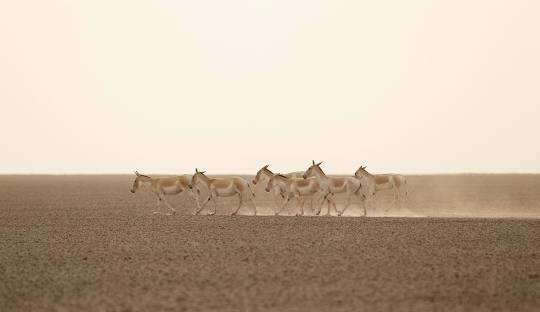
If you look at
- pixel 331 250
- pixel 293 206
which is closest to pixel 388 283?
pixel 331 250

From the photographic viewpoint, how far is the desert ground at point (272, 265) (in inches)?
502

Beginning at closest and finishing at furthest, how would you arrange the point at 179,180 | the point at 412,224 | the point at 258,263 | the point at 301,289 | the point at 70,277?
the point at 301,289, the point at 70,277, the point at 258,263, the point at 412,224, the point at 179,180

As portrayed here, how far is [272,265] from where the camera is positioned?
16.4m

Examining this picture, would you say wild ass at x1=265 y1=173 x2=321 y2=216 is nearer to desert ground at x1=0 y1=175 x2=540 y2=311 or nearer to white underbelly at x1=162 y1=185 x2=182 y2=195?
desert ground at x1=0 y1=175 x2=540 y2=311

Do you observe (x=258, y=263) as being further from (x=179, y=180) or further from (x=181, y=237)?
(x=179, y=180)

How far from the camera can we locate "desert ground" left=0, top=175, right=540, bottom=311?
12.7 metres

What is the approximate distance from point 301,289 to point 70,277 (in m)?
5.09

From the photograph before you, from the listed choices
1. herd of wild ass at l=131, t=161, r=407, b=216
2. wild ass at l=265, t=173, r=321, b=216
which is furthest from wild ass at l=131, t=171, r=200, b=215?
wild ass at l=265, t=173, r=321, b=216

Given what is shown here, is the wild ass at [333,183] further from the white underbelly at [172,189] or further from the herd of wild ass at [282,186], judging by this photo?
the white underbelly at [172,189]

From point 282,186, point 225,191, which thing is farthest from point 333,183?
point 225,191

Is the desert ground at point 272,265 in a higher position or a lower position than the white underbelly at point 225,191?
lower

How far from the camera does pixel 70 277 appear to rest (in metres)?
15.4

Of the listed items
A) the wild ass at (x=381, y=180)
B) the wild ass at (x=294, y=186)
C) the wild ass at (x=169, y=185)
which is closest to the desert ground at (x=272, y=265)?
the wild ass at (x=294, y=186)

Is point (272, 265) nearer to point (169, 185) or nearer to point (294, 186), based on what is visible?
point (294, 186)
